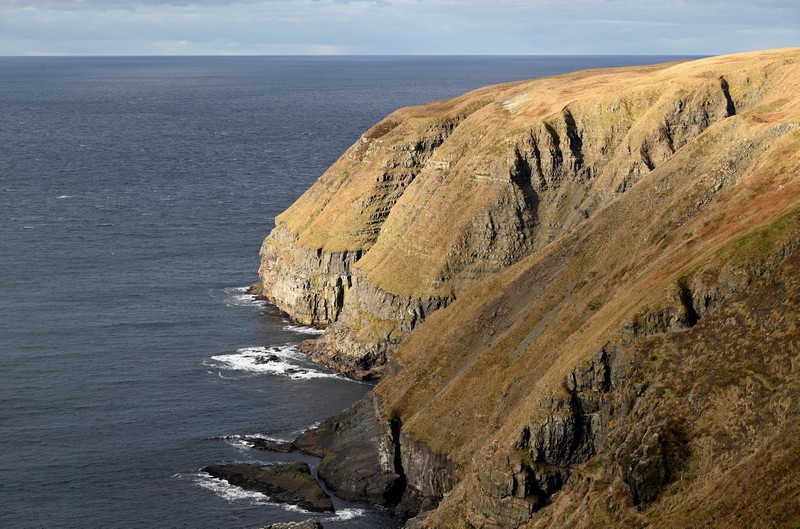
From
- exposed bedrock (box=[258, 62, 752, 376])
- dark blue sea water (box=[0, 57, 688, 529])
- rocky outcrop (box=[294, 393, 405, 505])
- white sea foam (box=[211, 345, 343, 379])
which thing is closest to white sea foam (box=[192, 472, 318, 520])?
dark blue sea water (box=[0, 57, 688, 529])

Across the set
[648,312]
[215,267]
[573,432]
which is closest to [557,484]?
[573,432]

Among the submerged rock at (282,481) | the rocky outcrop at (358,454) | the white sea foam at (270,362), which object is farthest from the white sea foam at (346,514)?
the white sea foam at (270,362)

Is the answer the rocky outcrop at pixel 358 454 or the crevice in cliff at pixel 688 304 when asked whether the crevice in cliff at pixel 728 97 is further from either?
the crevice in cliff at pixel 688 304

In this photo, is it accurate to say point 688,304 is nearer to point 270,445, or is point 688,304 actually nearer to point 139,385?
point 270,445

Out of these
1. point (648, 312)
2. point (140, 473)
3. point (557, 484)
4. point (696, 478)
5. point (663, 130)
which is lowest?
point (140, 473)

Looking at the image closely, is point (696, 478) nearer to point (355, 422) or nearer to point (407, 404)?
point (407, 404)
